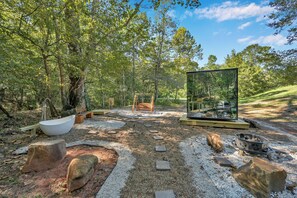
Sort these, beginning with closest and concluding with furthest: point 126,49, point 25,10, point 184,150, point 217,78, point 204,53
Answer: point 184,150 → point 25,10 → point 217,78 → point 126,49 → point 204,53

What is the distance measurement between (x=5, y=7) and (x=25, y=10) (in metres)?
0.52

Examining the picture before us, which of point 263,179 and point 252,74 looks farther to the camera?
point 252,74

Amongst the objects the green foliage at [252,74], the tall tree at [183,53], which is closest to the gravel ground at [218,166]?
the tall tree at [183,53]

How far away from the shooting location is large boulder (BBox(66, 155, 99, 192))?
178cm

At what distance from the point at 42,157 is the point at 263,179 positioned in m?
3.04

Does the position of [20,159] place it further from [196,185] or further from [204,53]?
[204,53]

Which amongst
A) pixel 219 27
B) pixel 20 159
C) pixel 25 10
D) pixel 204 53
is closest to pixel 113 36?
pixel 25 10

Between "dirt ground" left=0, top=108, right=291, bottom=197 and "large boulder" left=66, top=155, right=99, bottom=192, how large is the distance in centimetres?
53

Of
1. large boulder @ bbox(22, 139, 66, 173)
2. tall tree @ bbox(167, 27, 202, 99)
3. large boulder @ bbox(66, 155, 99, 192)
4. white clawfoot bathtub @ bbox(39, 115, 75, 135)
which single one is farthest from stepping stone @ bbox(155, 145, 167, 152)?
tall tree @ bbox(167, 27, 202, 99)

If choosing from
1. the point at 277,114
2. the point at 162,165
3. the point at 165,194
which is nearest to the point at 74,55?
the point at 162,165

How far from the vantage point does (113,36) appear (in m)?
4.84

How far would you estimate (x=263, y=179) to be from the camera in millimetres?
1737

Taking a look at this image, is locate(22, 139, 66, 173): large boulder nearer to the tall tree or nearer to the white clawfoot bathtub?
the white clawfoot bathtub

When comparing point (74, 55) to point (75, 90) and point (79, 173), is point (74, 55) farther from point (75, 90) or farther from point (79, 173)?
point (79, 173)
